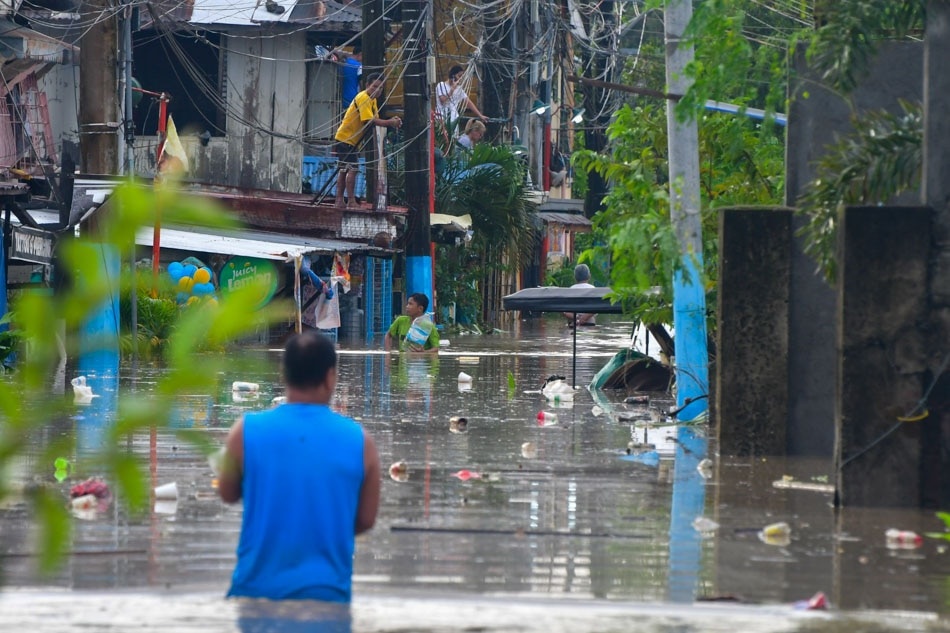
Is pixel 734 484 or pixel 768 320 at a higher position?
pixel 768 320

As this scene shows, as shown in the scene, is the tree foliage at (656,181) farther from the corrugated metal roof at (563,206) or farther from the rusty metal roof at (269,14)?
the corrugated metal roof at (563,206)

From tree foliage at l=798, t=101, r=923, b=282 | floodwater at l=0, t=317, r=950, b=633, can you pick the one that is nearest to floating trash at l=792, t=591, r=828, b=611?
floodwater at l=0, t=317, r=950, b=633

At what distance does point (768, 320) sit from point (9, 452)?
9.92 m

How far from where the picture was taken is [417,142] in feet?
97.0

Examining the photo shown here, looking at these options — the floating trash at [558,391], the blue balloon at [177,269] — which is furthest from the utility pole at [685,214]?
the blue balloon at [177,269]

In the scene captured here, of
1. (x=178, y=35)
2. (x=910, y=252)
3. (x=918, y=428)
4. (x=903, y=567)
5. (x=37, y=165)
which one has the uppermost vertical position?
(x=178, y=35)

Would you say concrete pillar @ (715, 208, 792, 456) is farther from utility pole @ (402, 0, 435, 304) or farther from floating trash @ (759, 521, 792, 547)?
utility pole @ (402, 0, 435, 304)

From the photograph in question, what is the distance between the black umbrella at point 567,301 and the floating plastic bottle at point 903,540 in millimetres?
10063

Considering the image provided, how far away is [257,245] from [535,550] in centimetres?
2082

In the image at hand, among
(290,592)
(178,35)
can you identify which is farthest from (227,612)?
(178,35)

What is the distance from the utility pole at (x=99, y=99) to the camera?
21.3 metres

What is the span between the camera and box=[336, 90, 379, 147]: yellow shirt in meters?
27.8

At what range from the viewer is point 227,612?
5.32m

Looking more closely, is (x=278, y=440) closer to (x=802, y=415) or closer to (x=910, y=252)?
(x=910, y=252)
